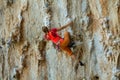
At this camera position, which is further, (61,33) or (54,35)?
(61,33)

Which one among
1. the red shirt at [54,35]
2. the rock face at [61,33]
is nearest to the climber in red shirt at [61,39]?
the red shirt at [54,35]

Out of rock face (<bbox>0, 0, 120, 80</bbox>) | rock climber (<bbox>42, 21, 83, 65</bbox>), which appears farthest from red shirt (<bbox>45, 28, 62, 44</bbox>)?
rock face (<bbox>0, 0, 120, 80</bbox>)

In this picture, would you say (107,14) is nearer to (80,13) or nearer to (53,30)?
(80,13)

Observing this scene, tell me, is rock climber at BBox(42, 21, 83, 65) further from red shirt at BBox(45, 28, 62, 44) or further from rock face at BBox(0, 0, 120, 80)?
rock face at BBox(0, 0, 120, 80)

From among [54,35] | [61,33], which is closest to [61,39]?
[54,35]

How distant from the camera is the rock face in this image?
20.4ft

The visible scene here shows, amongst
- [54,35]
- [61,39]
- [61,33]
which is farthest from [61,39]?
[61,33]

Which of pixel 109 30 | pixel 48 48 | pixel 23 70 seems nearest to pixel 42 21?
pixel 48 48

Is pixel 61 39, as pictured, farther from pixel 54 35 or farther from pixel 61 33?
pixel 61 33

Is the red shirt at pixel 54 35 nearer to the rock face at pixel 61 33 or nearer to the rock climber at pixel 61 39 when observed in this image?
the rock climber at pixel 61 39

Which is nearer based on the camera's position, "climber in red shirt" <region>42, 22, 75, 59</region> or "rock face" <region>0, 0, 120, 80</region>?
"rock face" <region>0, 0, 120, 80</region>

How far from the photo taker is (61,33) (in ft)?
22.6

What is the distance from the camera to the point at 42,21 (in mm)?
7312

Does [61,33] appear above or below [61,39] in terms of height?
above
